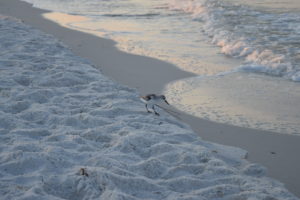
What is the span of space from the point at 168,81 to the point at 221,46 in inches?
103

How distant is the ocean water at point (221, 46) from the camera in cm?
512

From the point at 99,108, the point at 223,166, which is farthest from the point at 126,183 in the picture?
the point at 99,108

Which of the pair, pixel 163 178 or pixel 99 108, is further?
pixel 99 108

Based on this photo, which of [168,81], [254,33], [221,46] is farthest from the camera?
[254,33]

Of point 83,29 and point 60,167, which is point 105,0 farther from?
point 60,167

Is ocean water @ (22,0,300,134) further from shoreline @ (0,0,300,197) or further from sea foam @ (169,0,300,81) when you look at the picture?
shoreline @ (0,0,300,197)

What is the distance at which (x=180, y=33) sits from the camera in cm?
943

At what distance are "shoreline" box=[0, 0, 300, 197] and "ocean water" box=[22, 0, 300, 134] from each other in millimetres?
199

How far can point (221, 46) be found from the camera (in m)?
8.37

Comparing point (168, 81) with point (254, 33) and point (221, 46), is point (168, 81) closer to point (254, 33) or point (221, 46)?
point (221, 46)

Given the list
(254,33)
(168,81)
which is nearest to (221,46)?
(254,33)

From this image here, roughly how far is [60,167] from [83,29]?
7.24m

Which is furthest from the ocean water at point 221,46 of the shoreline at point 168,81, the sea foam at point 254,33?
the shoreline at point 168,81

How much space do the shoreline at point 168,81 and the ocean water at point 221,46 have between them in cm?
20
